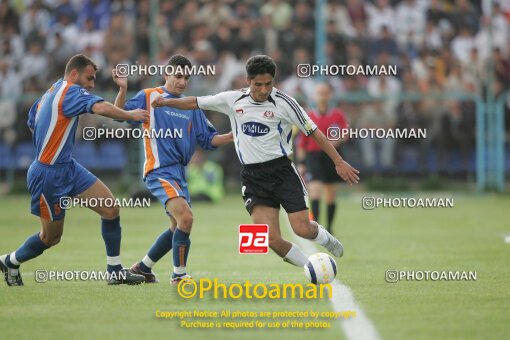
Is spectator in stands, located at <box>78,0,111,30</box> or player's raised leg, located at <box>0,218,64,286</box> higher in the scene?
spectator in stands, located at <box>78,0,111,30</box>

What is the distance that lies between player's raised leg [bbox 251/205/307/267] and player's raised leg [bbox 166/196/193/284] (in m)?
0.66

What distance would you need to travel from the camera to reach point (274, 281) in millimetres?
10023

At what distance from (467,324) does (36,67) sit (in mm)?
17398

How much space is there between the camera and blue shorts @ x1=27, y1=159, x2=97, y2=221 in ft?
31.7

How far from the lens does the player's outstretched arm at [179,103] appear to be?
30.5ft

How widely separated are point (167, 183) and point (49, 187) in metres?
1.14

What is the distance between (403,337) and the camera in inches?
275

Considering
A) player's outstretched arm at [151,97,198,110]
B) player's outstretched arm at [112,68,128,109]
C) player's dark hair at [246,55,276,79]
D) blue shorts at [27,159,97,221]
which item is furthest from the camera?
player's outstretched arm at [112,68,128,109]

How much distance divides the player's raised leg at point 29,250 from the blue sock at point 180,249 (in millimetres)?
1131

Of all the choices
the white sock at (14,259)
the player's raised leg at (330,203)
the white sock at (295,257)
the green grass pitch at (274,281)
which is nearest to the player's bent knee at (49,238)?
the white sock at (14,259)

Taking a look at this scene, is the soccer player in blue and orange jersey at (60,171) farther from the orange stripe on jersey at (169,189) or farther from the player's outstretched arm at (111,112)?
the orange stripe on jersey at (169,189)

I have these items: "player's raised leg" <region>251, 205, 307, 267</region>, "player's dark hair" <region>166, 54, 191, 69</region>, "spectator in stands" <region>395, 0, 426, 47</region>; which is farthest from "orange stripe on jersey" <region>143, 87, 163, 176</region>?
"spectator in stands" <region>395, 0, 426, 47</region>

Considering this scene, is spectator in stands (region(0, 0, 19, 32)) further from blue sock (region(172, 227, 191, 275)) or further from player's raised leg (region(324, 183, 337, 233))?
blue sock (region(172, 227, 191, 275))

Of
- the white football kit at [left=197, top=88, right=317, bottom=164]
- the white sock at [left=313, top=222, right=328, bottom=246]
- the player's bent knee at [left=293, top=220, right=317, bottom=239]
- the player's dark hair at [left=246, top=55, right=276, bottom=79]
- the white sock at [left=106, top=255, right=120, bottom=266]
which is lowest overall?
the white sock at [left=106, top=255, right=120, bottom=266]
